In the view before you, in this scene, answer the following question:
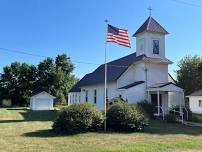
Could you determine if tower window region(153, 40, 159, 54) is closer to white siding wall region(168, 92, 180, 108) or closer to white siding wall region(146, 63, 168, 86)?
white siding wall region(146, 63, 168, 86)

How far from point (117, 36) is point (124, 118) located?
4836mm

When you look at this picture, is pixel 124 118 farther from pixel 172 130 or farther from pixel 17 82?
pixel 17 82

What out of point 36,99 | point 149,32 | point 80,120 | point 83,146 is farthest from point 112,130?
point 36,99

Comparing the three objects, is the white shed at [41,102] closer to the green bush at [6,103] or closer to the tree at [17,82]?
the tree at [17,82]

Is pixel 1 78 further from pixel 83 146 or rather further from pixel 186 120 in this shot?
pixel 83 146

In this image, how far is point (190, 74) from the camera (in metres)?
61.5

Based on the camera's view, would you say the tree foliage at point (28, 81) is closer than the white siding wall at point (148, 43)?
No

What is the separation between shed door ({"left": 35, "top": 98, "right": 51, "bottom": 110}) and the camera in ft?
173

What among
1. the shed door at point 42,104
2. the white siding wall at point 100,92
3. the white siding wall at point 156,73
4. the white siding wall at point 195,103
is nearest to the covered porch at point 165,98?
the white siding wall at point 156,73

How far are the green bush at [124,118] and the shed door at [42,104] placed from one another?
117ft

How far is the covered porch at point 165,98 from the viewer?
1157 inches

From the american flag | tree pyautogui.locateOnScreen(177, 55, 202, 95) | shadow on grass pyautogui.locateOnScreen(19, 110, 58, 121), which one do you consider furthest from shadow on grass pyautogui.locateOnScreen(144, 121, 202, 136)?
tree pyautogui.locateOnScreen(177, 55, 202, 95)

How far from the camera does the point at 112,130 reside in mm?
18344

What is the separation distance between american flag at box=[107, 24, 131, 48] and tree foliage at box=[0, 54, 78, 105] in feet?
185
